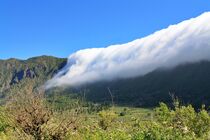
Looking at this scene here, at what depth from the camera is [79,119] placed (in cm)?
2377

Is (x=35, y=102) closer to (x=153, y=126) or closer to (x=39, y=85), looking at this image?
(x=39, y=85)

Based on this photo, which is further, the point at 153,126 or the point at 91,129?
the point at 91,129

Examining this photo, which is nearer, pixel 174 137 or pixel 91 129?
pixel 174 137

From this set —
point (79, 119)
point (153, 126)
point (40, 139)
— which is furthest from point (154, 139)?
point (40, 139)

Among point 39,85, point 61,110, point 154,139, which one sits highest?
point 39,85

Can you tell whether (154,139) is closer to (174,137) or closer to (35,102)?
(174,137)

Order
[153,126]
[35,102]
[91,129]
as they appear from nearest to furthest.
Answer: [153,126] < [35,102] < [91,129]

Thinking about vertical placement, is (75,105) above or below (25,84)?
below

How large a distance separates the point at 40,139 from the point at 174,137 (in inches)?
325

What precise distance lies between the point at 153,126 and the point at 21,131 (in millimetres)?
7836

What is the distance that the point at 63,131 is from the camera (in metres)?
23.6

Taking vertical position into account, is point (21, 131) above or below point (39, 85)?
below

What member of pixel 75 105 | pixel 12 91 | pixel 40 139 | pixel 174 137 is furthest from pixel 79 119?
pixel 174 137

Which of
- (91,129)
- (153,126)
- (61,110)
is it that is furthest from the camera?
(91,129)
